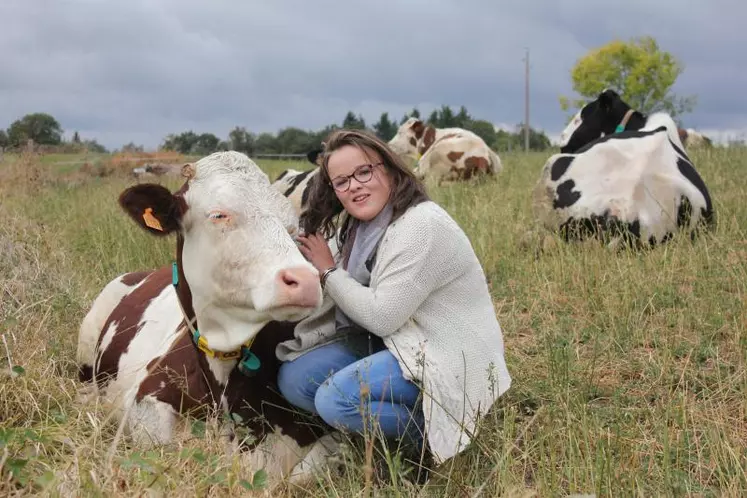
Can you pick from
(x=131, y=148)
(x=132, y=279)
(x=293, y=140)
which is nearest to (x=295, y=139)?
(x=293, y=140)

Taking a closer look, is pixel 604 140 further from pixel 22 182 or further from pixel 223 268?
pixel 22 182

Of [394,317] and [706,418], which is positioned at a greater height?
[394,317]

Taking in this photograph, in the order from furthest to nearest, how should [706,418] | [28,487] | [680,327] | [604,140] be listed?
[604,140] → [680,327] → [706,418] → [28,487]

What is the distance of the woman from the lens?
3.22 m

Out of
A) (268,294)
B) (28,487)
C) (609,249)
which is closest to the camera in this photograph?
(28,487)

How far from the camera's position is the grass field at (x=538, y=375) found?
109 inches

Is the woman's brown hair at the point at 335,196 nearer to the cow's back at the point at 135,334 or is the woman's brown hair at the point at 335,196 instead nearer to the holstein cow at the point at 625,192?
the cow's back at the point at 135,334

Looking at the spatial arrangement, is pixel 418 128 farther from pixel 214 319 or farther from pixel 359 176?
pixel 214 319

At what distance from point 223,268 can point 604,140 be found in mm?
5713

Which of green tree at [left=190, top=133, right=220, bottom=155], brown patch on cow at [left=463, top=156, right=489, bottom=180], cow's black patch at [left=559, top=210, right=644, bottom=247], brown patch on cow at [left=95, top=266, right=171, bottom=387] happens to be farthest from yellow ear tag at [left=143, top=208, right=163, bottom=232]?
green tree at [left=190, top=133, right=220, bottom=155]

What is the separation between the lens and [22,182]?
11945mm

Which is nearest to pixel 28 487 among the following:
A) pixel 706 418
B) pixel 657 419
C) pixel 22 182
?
pixel 657 419

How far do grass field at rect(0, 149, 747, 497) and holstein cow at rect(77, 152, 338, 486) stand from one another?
243 mm

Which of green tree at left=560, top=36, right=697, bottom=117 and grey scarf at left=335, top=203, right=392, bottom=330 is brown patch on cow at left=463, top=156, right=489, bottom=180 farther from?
green tree at left=560, top=36, right=697, bottom=117
